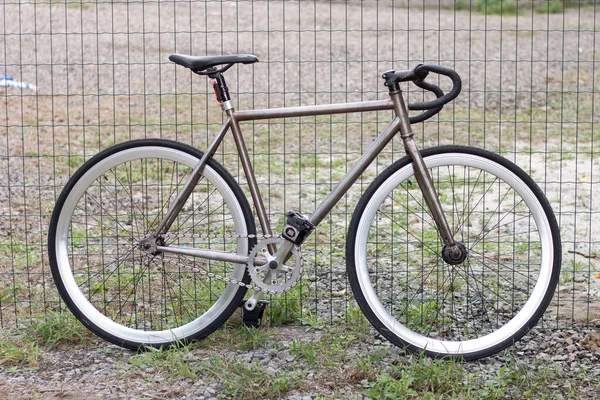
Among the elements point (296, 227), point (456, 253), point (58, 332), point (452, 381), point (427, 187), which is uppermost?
point (427, 187)

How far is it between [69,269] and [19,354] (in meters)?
0.43

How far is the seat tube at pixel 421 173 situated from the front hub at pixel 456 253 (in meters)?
0.02

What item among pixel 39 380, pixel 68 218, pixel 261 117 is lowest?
pixel 39 380

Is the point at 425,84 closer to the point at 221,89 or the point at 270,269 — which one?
the point at 221,89

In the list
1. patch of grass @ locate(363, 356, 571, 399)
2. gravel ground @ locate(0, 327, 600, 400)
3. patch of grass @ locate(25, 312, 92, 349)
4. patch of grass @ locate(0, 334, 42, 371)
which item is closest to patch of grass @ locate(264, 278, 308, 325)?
gravel ground @ locate(0, 327, 600, 400)

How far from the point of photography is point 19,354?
4184 mm

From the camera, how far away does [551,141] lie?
10195 millimetres

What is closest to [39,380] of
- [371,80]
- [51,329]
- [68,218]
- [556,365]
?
[51,329]

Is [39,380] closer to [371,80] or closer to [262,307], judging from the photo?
[262,307]

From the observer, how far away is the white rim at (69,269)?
419cm

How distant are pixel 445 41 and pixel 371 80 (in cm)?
337

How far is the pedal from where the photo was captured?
14.1ft

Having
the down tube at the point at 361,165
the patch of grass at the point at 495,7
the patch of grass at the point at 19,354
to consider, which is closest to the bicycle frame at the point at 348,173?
the down tube at the point at 361,165

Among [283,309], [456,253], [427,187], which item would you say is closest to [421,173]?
[427,187]
